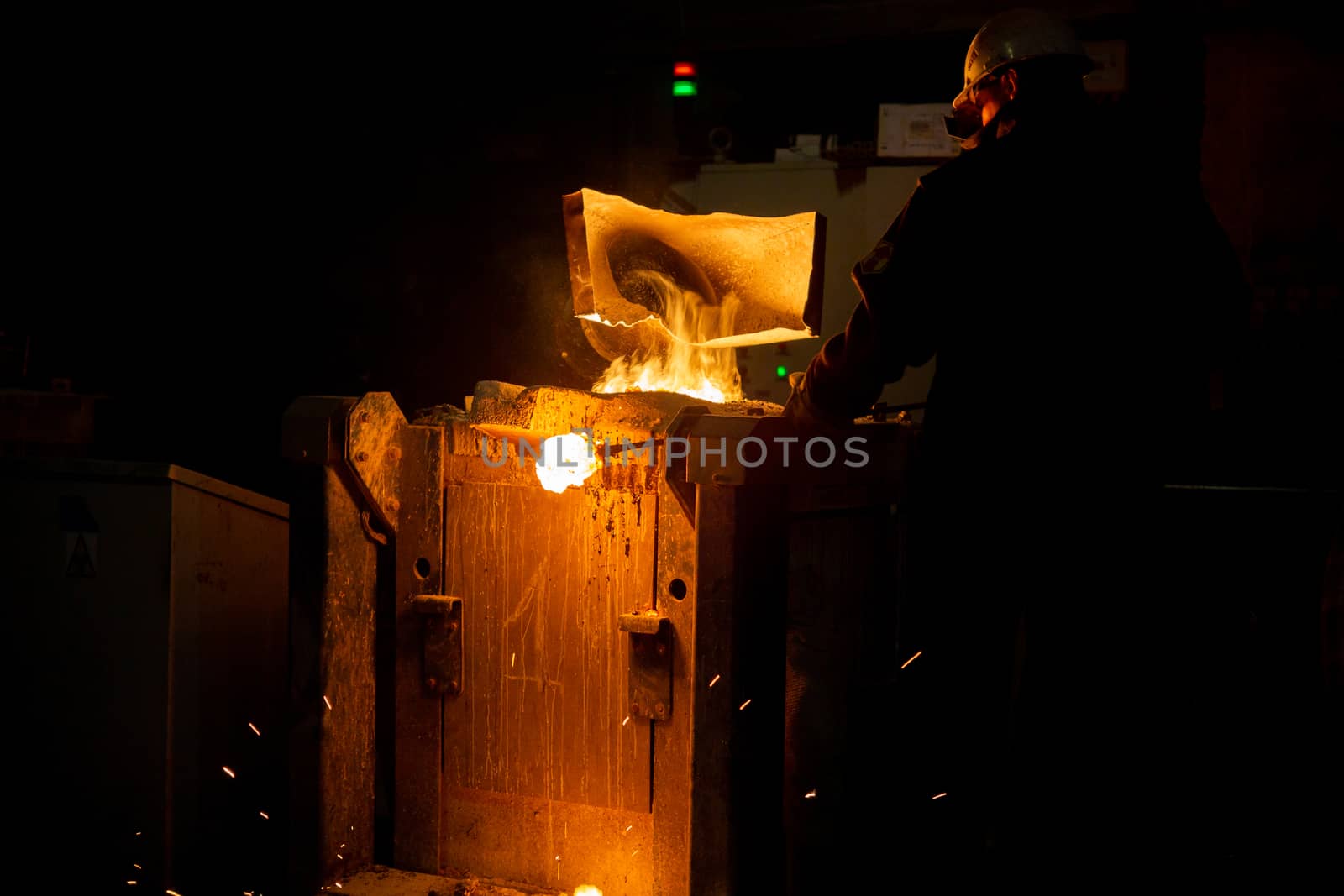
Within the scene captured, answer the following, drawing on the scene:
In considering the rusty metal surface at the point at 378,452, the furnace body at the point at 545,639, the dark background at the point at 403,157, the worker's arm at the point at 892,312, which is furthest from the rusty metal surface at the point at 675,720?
the dark background at the point at 403,157

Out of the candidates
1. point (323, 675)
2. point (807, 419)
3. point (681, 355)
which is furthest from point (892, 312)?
point (323, 675)

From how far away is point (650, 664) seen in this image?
241 cm

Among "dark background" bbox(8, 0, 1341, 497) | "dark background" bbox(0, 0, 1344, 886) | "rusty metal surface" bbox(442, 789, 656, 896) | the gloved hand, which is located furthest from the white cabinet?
"rusty metal surface" bbox(442, 789, 656, 896)

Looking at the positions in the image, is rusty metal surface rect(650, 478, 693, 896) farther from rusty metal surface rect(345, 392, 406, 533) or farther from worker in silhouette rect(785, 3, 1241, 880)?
rusty metal surface rect(345, 392, 406, 533)

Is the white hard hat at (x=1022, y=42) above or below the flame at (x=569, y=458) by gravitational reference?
above

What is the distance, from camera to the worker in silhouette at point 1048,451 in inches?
80.4

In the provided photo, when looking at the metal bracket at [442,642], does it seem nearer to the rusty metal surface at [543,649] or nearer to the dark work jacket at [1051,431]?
the rusty metal surface at [543,649]

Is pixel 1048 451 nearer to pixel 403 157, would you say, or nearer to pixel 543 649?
pixel 543 649

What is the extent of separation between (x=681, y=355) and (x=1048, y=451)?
137cm

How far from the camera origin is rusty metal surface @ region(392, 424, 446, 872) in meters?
2.64

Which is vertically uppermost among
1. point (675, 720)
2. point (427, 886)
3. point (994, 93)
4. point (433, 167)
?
point (433, 167)

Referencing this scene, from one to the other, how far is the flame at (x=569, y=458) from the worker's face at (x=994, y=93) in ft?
3.98

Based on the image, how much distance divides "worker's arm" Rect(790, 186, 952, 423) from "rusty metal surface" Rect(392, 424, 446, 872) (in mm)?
1072

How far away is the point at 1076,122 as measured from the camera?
2156mm
